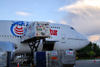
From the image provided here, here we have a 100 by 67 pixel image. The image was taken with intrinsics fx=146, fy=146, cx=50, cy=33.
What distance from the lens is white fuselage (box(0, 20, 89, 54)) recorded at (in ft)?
65.2

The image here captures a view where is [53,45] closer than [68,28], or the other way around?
[53,45]

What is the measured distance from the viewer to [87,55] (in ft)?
161

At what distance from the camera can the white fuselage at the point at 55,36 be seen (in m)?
19.9

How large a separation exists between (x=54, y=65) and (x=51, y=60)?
52 centimetres

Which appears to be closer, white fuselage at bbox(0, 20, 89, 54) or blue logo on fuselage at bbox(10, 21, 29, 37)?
white fuselage at bbox(0, 20, 89, 54)

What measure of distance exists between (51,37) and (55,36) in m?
0.70

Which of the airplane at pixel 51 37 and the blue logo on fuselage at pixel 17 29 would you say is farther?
the blue logo on fuselage at pixel 17 29

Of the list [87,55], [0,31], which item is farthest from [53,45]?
[87,55]

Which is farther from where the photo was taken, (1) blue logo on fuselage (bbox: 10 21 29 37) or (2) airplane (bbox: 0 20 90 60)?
Result: (1) blue logo on fuselage (bbox: 10 21 29 37)

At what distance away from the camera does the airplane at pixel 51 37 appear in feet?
65.3

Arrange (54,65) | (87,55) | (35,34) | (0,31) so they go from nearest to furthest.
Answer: (54,65)
(35,34)
(0,31)
(87,55)

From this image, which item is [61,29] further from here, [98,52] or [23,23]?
[98,52]

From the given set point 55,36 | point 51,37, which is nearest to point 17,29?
point 51,37

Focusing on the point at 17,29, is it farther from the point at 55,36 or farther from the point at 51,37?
the point at 55,36
